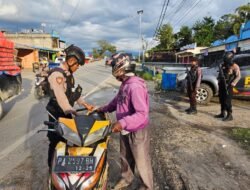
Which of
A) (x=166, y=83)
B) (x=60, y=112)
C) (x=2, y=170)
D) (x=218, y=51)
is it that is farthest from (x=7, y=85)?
(x=218, y=51)

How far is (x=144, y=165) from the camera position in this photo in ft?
9.93

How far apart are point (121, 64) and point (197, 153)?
9.49ft

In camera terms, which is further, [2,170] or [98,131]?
[2,170]

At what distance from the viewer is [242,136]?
594cm

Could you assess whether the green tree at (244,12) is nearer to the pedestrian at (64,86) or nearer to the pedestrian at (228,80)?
the pedestrian at (228,80)

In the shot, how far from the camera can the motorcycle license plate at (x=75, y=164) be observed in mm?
2123

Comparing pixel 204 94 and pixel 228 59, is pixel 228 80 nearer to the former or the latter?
pixel 228 59

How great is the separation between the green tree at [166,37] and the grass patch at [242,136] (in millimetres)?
51725

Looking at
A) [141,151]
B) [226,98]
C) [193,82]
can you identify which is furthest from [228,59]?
[141,151]

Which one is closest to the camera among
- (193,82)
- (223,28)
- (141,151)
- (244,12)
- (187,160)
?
(141,151)

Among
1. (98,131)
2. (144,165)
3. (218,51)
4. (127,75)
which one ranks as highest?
(218,51)

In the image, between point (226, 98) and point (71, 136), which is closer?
point (71, 136)

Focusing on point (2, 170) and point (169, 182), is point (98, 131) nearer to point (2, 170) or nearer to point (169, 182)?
point (169, 182)

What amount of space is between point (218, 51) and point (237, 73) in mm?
17392
